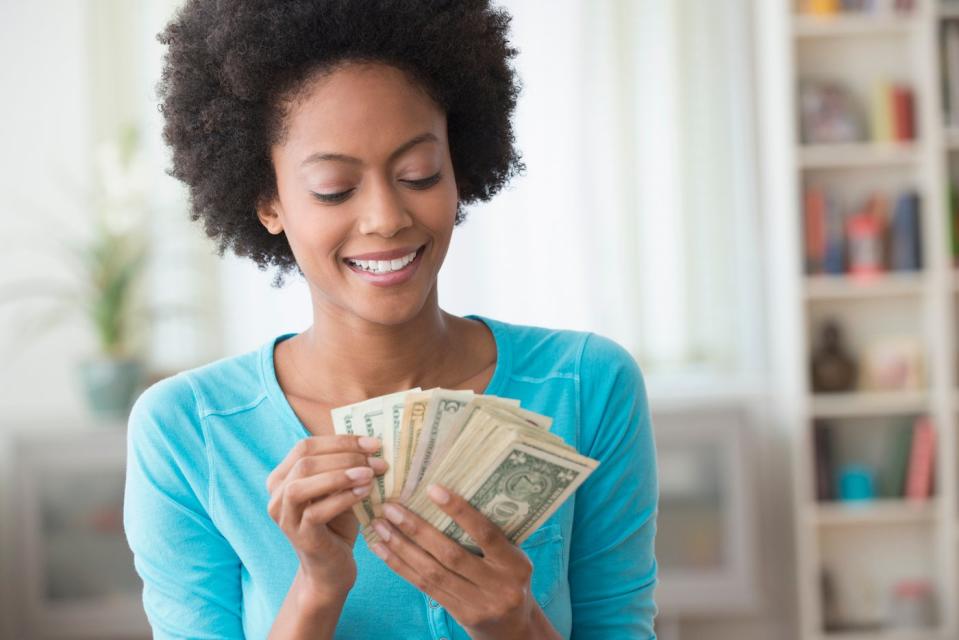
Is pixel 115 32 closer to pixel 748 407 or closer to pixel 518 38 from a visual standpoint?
pixel 518 38

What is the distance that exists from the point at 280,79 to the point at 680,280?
3278 millimetres

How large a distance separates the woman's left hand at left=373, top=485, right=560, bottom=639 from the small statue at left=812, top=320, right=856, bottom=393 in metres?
3.14

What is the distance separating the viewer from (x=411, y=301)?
1.52m

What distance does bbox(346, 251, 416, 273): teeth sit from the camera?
149cm

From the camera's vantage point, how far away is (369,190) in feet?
4.83

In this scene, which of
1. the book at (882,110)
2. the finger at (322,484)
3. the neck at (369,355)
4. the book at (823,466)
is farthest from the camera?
the book at (823,466)

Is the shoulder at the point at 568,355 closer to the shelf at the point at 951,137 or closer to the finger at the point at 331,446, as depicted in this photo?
the finger at the point at 331,446

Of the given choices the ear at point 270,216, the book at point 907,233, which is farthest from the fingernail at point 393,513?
the book at point 907,233

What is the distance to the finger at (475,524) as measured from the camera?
135cm

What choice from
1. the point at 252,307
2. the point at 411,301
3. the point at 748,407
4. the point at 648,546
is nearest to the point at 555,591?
the point at 648,546

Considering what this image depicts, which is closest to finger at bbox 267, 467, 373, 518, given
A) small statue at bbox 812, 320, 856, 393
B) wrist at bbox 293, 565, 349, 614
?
wrist at bbox 293, 565, 349, 614

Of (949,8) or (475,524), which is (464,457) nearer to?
(475,524)

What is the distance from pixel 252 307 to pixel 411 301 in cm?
323

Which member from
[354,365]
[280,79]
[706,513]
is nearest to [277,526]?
[354,365]
